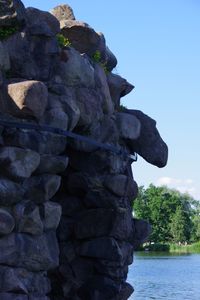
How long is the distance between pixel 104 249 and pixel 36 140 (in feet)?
5.95

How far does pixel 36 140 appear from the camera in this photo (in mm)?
6238

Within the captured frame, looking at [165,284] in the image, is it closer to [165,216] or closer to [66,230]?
[66,230]

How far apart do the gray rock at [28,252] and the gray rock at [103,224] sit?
110 centimetres

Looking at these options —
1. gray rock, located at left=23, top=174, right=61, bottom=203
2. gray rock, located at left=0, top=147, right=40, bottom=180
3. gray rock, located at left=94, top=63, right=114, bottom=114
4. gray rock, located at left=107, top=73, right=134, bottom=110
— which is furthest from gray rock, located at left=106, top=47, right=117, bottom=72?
gray rock, located at left=0, top=147, right=40, bottom=180

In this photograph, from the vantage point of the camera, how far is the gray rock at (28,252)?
584 centimetres

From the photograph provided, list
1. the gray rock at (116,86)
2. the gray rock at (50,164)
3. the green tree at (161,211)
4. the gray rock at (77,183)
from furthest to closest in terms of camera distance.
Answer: the green tree at (161,211) → the gray rock at (116,86) → the gray rock at (77,183) → the gray rock at (50,164)

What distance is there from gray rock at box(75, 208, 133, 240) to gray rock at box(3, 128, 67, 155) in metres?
1.23

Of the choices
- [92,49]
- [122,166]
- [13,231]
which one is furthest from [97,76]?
[13,231]

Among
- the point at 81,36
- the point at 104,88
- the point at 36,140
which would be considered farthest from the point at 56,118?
the point at 81,36

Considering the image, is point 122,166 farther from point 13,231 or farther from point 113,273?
A: point 13,231

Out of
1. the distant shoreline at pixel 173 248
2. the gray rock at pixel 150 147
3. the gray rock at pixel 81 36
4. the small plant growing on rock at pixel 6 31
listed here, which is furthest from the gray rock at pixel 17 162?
the distant shoreline at pixel 173 248

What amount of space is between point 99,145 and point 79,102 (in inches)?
21.6

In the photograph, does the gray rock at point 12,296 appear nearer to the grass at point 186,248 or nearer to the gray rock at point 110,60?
the gray rock at point 110,60

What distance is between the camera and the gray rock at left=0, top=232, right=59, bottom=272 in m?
5.84
